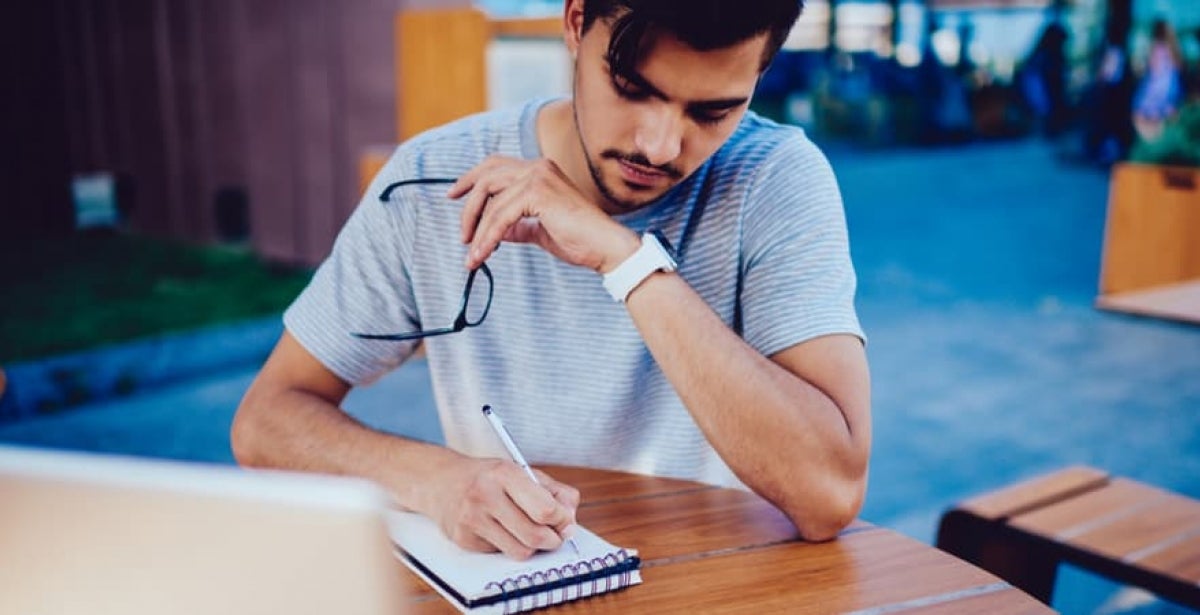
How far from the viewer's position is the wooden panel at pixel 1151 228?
6113mm

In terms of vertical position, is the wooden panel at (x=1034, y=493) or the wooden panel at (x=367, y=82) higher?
the wooden panel at (x=367, y=82)

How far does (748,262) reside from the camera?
1.65 metres

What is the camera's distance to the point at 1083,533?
2244 mm

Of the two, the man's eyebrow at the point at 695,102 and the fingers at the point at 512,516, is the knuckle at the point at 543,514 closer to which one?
the fingers at the point at 512,516

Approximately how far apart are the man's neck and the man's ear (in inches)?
5.7

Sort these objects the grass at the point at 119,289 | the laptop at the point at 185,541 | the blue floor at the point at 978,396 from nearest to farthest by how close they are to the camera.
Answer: the laptop at the point at 185,541 < the blue floor at the point at 978,396 < the grass at the point at 119,289

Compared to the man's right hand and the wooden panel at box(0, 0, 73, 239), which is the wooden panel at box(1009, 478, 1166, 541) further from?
the wooden panel at box(0, 0, 73, 239)

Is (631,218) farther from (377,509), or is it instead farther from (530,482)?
(377,509)

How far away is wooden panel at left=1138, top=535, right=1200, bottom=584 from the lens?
2027 millimetres

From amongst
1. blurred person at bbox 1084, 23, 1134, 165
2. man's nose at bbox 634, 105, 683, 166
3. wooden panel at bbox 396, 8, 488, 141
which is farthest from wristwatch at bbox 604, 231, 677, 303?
blurred person at bbox 1084, 23, 1134, 165

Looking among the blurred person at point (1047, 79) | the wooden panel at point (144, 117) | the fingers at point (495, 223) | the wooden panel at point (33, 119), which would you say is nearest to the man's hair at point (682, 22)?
the fingers at point (495, 223)

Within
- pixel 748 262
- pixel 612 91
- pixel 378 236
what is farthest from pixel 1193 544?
pixel 378 236

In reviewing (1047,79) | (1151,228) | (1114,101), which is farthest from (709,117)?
(1047,79)

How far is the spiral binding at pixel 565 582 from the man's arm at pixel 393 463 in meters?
0.06
